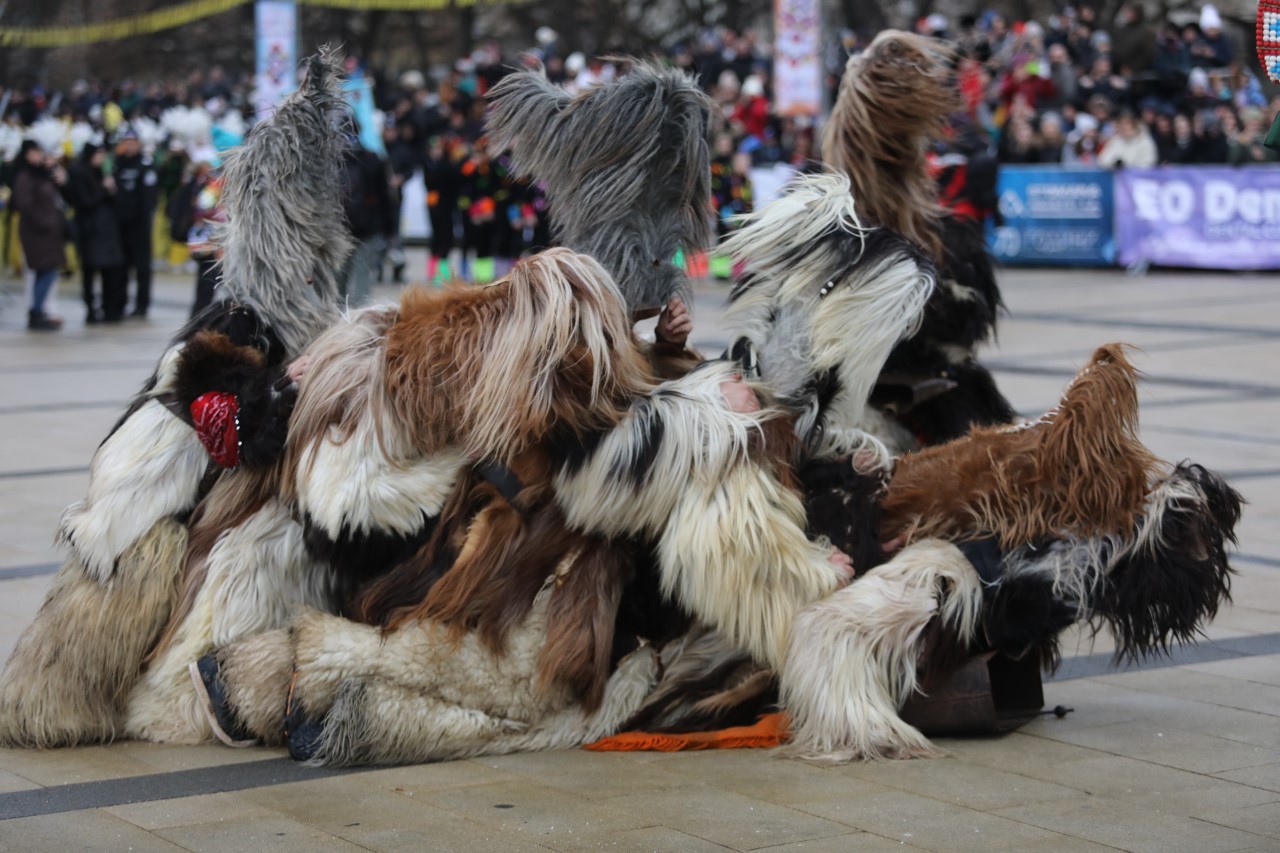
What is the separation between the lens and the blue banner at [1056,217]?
1931 centimetres

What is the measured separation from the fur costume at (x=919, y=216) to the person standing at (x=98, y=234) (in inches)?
479

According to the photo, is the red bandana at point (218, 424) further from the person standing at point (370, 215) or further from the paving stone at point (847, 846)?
the person standing at point (370, 215)

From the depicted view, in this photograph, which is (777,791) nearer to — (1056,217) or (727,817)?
(727,817)

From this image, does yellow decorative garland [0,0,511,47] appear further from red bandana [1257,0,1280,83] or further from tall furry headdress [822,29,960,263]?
red bandana [1257,0,1280,83]

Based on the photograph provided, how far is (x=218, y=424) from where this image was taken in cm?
439

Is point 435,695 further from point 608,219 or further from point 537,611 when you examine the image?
point 608,219

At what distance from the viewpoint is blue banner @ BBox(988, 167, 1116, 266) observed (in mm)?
19312

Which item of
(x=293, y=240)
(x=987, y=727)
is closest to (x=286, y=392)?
(x=293, y=240)

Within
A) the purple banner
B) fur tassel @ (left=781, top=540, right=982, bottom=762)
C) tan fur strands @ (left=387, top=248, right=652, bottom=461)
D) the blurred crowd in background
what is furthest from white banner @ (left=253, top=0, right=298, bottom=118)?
fur tassel @ (left=781, top=540, right=982, bottom=762)

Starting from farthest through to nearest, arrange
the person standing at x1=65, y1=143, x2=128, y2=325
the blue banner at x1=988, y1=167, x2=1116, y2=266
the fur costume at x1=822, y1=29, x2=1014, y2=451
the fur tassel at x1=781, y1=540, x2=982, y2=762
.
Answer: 1. the blue banner at x1=988, y1=167, x2=1116, y2=266
2. the person standing at x1=65, y1=143, x2=128, y2=325
3. the fur costume at x1=822, y1=29, x2=1014, y2=451
4. the fur tassel at x1=781, y1=540, x2=982, y2=762

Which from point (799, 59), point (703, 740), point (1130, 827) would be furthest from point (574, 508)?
point (799, 59)

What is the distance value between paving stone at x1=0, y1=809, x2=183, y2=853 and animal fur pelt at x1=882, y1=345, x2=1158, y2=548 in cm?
197

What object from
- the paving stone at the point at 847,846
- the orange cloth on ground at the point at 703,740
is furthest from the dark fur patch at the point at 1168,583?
the paving stone at the point at 847,846

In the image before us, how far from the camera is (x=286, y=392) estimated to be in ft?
14.7
